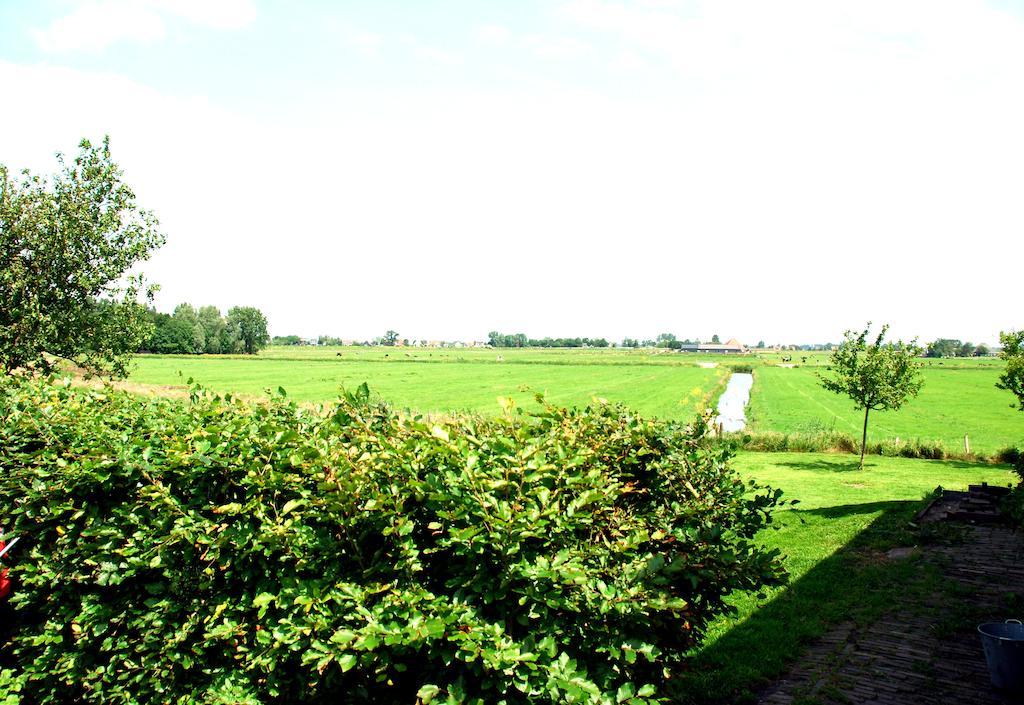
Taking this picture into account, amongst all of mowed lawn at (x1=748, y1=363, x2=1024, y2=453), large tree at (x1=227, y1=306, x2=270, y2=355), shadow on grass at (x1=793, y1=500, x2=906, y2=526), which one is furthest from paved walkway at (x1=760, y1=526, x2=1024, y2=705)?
large tree at (x1=227, y1=306, x2=270, y2=355)

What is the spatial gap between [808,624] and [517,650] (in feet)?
19.0

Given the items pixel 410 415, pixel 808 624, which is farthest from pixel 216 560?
pixel 808 624

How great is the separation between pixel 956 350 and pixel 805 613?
206706mm

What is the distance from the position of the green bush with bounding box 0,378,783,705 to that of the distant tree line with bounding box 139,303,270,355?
12770 centimetres

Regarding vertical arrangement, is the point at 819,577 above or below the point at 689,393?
below

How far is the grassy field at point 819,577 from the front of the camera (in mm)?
6018

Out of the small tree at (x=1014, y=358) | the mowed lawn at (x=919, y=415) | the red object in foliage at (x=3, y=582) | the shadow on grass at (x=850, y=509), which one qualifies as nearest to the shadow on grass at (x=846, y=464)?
the mowed lawn at (x=919, y=415)

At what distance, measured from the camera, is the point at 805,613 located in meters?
7.48

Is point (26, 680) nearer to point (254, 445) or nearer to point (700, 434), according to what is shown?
point (254, 445)

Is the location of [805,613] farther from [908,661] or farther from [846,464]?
[846,464]

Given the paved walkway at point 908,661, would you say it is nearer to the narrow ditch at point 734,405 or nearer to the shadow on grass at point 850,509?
the shadow on grass at point 850,509

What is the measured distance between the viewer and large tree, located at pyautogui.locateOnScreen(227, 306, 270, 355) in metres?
135

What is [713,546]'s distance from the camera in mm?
3301

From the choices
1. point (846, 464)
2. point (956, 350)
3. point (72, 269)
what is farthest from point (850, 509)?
point (956, 350)
